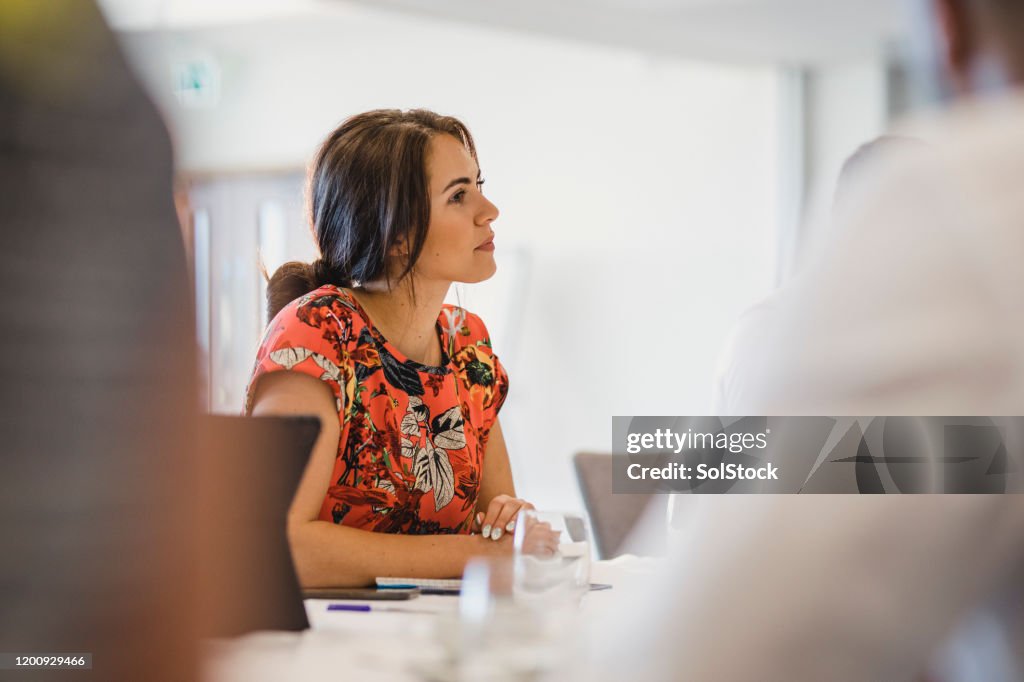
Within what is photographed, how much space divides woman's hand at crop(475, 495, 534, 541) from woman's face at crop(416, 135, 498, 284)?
0.48 metres

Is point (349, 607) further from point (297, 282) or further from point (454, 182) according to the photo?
point (454, 182)

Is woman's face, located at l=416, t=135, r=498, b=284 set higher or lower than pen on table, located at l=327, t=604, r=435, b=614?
higher

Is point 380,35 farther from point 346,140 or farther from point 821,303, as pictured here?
point 821,303

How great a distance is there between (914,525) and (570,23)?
219 inches

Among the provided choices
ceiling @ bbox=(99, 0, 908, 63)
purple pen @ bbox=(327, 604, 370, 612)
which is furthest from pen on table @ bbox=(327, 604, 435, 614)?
ceiling @ bbox=(99, 0, 908, 63)

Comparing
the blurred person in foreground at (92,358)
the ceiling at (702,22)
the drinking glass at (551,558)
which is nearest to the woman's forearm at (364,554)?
the drinking glass at (551,558)

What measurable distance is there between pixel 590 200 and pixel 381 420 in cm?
545

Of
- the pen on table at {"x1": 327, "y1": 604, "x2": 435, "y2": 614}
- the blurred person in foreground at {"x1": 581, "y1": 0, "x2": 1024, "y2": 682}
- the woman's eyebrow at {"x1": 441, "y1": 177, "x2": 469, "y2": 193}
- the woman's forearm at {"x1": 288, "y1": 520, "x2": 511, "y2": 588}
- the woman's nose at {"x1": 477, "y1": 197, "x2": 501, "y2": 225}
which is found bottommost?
the pen on table at {"x1": 327, "y1": 604, "x2": 435, "y2": 614}

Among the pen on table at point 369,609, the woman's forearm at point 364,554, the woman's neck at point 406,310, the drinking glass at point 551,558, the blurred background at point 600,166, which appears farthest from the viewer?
the blurred background at point 600,166

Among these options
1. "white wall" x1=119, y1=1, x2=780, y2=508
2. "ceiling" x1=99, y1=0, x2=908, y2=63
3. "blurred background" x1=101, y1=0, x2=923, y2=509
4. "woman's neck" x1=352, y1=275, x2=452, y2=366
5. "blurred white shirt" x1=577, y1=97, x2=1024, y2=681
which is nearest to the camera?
"blurred white shirt" x1=577, y1=97, x2=1024, y2=681

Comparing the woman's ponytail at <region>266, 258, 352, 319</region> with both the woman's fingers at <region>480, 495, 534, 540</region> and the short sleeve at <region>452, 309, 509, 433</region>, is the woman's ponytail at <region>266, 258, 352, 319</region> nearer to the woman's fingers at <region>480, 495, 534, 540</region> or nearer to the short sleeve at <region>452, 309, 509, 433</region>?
the short sleeve at <region>452, 309, 509, 433</region>

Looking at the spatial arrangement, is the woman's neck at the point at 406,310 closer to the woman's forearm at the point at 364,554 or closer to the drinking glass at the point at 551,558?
the woman's forearm at the point at 364,554

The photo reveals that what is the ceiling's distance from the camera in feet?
17.7

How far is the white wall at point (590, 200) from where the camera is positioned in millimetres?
7180
